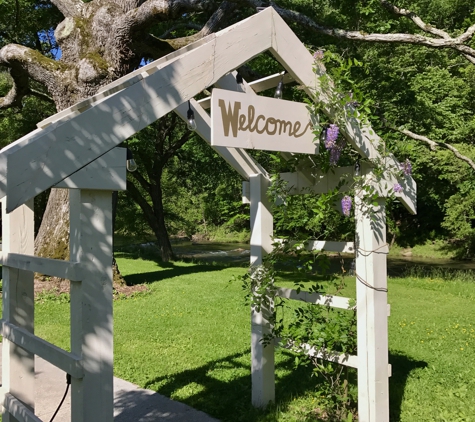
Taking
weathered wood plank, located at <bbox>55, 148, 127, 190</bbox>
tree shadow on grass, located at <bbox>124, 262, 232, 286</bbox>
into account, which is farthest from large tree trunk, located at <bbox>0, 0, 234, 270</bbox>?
weathered wood plank, located at <bbox>55, 148, 127, 190</bbox>

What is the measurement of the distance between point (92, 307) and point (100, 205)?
496mm

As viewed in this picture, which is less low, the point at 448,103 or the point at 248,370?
the point at 448,103

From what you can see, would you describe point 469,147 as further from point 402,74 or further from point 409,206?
point 409,206

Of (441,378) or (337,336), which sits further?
(441,378)

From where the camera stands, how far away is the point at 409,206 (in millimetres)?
4172

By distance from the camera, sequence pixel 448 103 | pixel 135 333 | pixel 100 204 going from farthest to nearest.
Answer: pixel 448 103 → pixel 135 333 → pixel 100 204

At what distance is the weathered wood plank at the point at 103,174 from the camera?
7.66 feet

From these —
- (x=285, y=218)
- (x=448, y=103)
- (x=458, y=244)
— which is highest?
(x=448, y=103)

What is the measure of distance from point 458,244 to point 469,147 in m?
8.53

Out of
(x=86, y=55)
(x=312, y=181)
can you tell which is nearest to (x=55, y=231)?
(x=86, y=55)

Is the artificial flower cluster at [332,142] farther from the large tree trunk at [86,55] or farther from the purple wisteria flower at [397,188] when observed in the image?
the large tree trunk at [86,55]

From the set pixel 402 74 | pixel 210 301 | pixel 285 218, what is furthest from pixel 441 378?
pixel 402 74

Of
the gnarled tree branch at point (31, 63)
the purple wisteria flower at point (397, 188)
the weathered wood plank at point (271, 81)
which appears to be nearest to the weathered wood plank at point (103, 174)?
the weathered wood plank at point (271, 81)

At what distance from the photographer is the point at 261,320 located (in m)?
4.29
